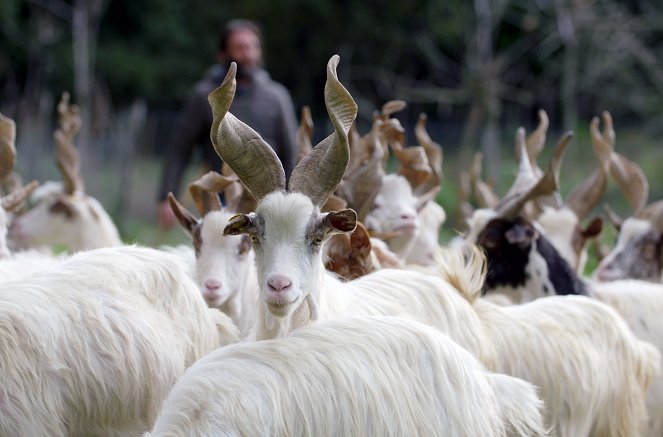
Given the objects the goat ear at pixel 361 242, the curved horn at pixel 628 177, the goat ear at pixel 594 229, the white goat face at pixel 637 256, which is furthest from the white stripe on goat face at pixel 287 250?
the curved horn at pixel 628 177

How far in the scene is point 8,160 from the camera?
27.2ft

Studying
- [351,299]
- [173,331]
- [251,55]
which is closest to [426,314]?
[351,299]

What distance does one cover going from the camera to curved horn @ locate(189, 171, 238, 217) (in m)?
6.97

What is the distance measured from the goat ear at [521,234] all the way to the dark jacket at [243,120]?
94.7 inches

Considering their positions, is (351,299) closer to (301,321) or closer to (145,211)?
(301,321)

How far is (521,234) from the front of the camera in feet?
25.4

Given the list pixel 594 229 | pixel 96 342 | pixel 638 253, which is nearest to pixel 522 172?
pixel 594 229

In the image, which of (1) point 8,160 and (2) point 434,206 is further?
(2) point 434,206

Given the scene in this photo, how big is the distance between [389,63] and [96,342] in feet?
81.7

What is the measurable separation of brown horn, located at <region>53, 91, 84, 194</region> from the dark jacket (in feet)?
2.48

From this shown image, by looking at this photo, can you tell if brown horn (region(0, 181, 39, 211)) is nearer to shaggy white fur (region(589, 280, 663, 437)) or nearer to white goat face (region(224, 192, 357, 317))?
white goat face (region(224, 192, 357, 317))

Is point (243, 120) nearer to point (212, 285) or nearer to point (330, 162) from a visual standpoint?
point (212, 285)

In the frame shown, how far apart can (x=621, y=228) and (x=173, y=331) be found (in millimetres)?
4756

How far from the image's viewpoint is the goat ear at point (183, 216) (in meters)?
7.19
